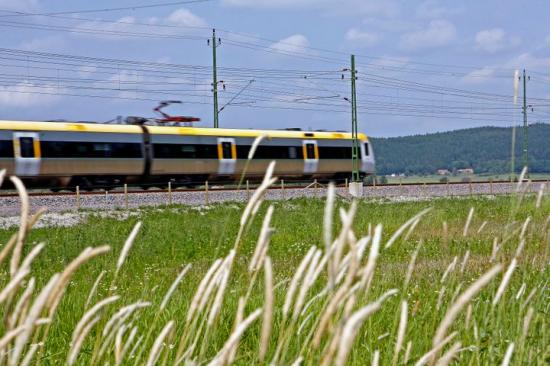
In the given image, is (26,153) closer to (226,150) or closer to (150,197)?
(150,197)

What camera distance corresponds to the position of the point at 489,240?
12656mm

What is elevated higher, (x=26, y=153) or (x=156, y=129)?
(x=156, y=129)

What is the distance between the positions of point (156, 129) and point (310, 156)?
28.1ft

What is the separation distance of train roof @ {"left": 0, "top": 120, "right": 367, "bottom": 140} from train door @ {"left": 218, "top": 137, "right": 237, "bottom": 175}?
0.35 metres

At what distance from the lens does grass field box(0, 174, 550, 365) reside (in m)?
1.69

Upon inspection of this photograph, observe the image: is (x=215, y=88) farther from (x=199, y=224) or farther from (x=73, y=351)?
(x=73, y=351)

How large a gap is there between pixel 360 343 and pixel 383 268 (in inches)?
205

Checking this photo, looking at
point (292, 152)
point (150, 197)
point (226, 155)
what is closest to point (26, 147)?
point (150, 197)

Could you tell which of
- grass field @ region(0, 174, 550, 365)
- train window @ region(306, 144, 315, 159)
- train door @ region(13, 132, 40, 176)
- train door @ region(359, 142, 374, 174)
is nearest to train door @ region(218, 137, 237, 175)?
train window @ region(306, 144, 315, 159)

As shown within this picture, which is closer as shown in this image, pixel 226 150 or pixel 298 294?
pixel 298 294

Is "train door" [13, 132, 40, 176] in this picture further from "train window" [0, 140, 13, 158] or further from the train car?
"train window" [0, 140, 13, 158]

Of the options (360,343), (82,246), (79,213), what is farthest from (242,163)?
(360,343)

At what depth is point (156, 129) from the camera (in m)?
33.4

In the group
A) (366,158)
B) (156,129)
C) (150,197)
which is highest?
(156,129)
